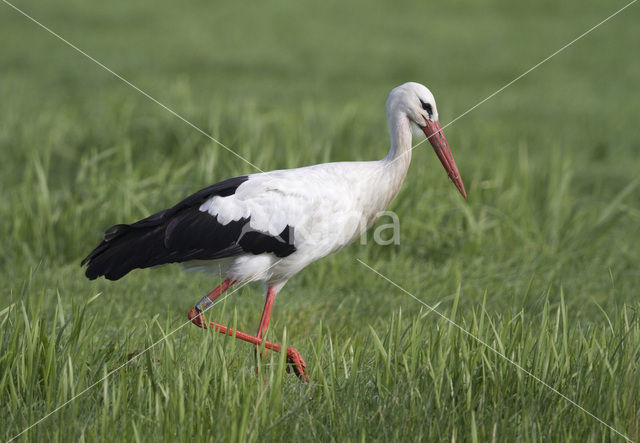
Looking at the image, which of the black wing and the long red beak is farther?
the long red beak

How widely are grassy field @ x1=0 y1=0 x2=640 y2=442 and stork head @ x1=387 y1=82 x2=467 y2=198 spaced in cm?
80

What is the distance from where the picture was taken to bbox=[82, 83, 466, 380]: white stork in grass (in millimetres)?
3930

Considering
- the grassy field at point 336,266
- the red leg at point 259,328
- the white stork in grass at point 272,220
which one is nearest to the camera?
the grassy field at point 336,266

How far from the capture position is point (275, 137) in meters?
7.10

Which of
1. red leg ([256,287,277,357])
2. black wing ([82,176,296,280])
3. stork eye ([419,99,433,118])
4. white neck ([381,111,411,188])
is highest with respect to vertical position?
stork eye ([419,99,433,118])

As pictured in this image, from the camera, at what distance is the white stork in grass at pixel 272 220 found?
3.93 metres

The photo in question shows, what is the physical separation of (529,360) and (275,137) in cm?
416

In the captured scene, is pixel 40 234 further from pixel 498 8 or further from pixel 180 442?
pixel 498 8

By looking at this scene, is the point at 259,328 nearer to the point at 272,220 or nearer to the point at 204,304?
the point at 204,304

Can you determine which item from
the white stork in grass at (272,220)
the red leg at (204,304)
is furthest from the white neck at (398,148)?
the red leg at (204,304)

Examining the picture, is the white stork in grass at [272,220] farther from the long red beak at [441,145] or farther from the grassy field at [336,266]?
the grassy field at [336,266]

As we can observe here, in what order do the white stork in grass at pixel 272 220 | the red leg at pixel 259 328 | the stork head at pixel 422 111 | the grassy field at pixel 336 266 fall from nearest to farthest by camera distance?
the grassy field at pixel 336 266 → the red leg at pixel 259 328 → the white stork in grass at pixel 272 220 → the stork head at pixel 422 111

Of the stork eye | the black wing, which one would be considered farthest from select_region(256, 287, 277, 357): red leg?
the stork eye

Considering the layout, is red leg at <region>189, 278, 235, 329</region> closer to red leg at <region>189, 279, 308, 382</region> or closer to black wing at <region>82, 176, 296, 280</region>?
red leg at <region>189, 279, 308, 382</region>
